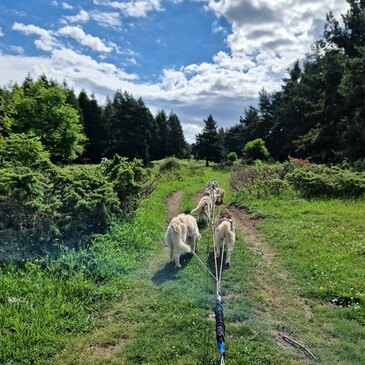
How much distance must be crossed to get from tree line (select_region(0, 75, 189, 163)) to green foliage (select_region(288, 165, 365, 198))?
1482 centimetres

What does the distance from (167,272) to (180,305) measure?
160 cm

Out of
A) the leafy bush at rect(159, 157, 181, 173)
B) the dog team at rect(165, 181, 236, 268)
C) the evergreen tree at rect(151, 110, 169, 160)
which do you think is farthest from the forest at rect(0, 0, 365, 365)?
the evergreen tree at rect(151, 110, 169, 160)

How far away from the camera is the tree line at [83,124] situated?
35.8m

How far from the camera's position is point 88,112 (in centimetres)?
5612

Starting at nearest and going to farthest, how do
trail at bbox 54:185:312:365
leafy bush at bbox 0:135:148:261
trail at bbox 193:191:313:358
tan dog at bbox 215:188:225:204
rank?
1. trail at bbox 54:185:312:365
2. trail at bbox 193:191:313:358
3. leafy bush at bbox 0:135:148:261
4. tan dog at bbox 215:188:225:204

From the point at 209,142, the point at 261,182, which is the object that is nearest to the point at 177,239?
the point at 261,182

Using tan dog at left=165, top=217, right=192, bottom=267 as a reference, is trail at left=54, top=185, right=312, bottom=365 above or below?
below

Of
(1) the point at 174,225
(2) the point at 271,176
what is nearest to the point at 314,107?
(2) the point at 271,176

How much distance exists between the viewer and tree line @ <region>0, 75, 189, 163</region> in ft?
118

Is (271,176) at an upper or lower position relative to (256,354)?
upper

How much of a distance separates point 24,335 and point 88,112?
54961mm

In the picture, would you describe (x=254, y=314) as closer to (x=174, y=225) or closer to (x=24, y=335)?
(x=174, y=225)

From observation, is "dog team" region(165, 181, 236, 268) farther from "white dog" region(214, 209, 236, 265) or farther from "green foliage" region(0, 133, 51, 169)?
"green foliage" region(0, 133, 51, 169)

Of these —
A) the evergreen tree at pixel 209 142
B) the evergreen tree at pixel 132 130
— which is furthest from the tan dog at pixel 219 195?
the evergreen tree at pixel 209 142
